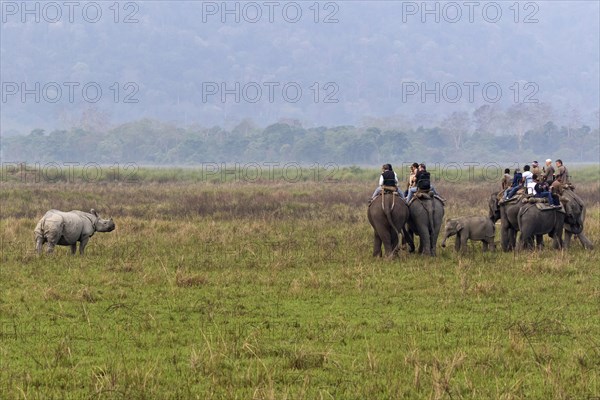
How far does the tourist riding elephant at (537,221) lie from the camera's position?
68.7 ft

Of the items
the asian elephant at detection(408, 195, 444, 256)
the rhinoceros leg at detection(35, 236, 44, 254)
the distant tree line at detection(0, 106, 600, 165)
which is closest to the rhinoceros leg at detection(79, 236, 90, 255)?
the rhinoceros leg at detection(35, 236, 44, 254)

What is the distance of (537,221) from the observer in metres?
21.0

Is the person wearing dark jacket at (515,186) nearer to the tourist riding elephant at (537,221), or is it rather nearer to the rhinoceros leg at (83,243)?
the tourist riding elephant at (537,221)

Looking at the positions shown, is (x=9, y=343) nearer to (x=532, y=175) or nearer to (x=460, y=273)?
(x=460, y=273)

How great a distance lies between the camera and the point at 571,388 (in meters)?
9.45

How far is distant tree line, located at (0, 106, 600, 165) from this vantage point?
495 feet

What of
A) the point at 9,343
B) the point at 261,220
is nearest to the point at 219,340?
the point at 9,343

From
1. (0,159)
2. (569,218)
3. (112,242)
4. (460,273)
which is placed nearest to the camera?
(460,273)

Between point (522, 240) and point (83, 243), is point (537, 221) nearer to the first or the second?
point (522, 240)

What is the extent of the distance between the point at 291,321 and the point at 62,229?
8.75 m

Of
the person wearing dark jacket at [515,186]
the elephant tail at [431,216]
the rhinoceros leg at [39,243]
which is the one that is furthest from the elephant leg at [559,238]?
the rhinoceros leg at [39,243]

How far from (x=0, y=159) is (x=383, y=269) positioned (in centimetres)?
17831

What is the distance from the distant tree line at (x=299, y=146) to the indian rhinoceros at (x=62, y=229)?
416ft

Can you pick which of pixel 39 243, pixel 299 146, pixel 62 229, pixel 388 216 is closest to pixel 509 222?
pixel 388 216
